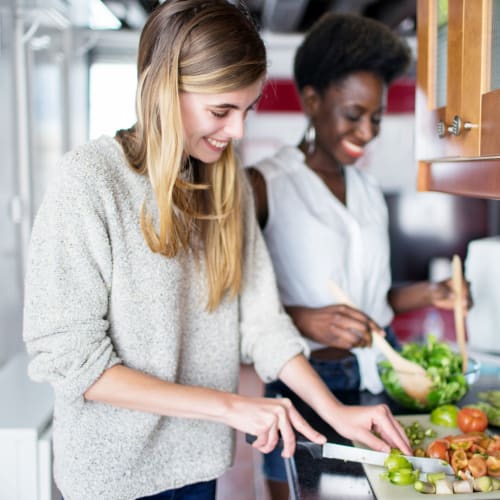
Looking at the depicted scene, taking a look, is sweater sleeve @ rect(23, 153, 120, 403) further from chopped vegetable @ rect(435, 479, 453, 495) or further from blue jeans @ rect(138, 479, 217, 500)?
chopped vegetable @ rect(435, 479, 453, 495)

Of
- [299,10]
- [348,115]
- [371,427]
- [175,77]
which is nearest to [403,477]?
[371,427]

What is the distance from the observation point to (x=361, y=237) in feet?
5.21

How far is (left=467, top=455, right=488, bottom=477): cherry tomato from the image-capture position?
3.15 feet

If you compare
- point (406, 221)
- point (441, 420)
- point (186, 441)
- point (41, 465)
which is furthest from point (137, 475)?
point (406, 221)

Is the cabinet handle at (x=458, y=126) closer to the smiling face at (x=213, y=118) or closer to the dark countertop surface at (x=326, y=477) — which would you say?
the smiling face at (x=213, y=118)

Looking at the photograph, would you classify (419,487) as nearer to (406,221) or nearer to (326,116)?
(326,116)

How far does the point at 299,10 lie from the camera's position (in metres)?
2.79

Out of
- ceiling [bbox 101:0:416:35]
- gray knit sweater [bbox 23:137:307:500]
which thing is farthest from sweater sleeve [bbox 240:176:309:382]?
ceiling [bbox 101:0:416:35]

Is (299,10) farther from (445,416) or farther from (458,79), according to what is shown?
(445,416)

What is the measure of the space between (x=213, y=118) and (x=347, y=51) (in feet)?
2.31

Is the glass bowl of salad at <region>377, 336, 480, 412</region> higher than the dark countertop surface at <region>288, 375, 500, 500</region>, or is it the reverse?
the glass bowl of salad at <region>377, 336, 480, 412</region>

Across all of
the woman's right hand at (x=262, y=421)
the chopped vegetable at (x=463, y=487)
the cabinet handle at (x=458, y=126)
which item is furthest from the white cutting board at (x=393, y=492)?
the cabinet handle at (x=458, y=126)

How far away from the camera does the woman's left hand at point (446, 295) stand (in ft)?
5.19

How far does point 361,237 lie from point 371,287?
126mm
